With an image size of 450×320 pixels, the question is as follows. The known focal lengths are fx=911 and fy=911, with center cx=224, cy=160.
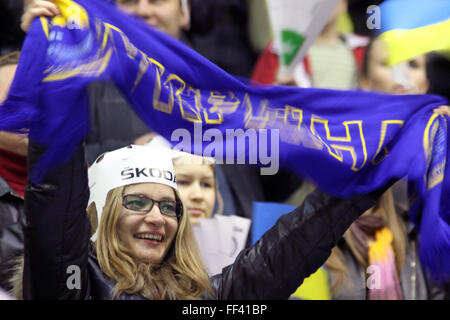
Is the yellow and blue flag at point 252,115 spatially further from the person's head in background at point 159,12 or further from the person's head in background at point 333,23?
the person's head in background at point 333,23

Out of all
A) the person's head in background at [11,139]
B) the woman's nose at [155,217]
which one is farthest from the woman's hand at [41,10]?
the woman's nose at [155,217]

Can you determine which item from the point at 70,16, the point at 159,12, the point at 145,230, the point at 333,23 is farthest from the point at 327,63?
the point at 70,16

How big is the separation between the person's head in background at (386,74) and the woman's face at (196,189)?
95 centimetres

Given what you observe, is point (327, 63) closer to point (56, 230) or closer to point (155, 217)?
point (155, 217)

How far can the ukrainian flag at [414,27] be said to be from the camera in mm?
3254

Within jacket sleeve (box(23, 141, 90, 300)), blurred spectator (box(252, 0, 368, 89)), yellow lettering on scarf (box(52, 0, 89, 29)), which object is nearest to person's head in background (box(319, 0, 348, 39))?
blurred spectator (box(252, 0, 368, 89))

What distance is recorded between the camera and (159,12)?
411cm

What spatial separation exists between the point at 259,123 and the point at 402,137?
470 millimetres

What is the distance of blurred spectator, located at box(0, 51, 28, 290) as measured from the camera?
2.97 meters

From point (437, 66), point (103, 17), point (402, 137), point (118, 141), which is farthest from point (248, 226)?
point (437, 66)

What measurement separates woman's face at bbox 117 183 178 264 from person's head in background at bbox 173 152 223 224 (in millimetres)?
349

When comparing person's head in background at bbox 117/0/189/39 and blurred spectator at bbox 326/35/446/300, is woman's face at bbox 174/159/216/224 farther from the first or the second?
person's head in background at bbox 117/0/189/39

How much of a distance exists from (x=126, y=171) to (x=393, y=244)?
46.9 inches
